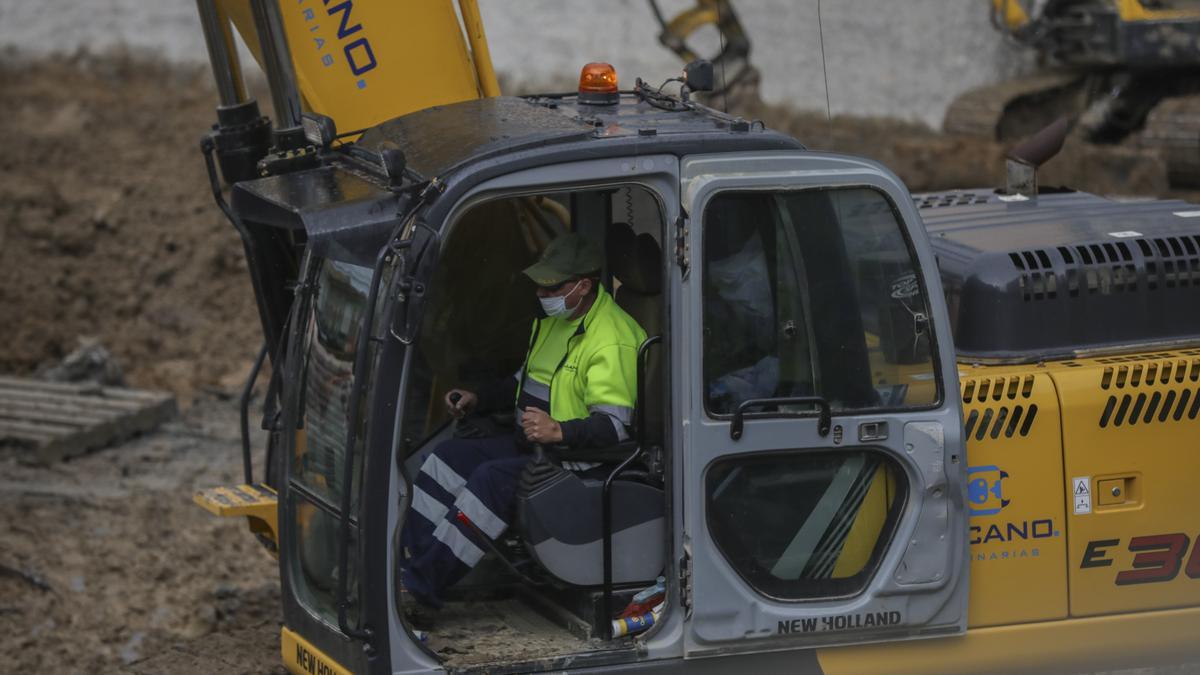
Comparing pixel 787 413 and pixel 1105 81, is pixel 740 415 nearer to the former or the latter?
pixel 787 413

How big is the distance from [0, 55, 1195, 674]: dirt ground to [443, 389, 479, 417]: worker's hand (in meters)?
1.45

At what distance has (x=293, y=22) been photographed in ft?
18.4

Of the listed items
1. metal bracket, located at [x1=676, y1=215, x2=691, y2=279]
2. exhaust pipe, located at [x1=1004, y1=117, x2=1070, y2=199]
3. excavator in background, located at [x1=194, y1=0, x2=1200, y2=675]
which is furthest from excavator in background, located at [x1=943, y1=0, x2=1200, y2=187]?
metal bracket, located at [x1=676, y1=215, x2=691, y2=279]

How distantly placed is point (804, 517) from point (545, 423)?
80cm

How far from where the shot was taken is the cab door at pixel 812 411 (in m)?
4.68

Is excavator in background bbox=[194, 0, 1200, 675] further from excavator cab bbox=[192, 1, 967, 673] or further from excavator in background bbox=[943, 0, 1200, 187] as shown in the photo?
excavator in background bbox=[943, 0, 1200, 187]

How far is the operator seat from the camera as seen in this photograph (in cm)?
485

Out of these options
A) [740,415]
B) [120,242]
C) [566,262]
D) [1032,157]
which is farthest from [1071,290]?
[120,242]

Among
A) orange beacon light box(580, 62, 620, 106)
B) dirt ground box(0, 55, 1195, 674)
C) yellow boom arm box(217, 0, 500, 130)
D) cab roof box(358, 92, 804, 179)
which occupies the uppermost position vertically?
yellow boom arm box(217, 0, 500, 130)

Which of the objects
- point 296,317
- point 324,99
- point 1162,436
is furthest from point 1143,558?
point 324,99

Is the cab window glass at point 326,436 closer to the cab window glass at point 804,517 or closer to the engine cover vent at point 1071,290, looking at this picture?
the cab window glass at point 804,517

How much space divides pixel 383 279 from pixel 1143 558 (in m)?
2.53

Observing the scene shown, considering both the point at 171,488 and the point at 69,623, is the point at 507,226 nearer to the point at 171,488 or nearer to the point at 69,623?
the point at 69,623

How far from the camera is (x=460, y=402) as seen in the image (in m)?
5.36
